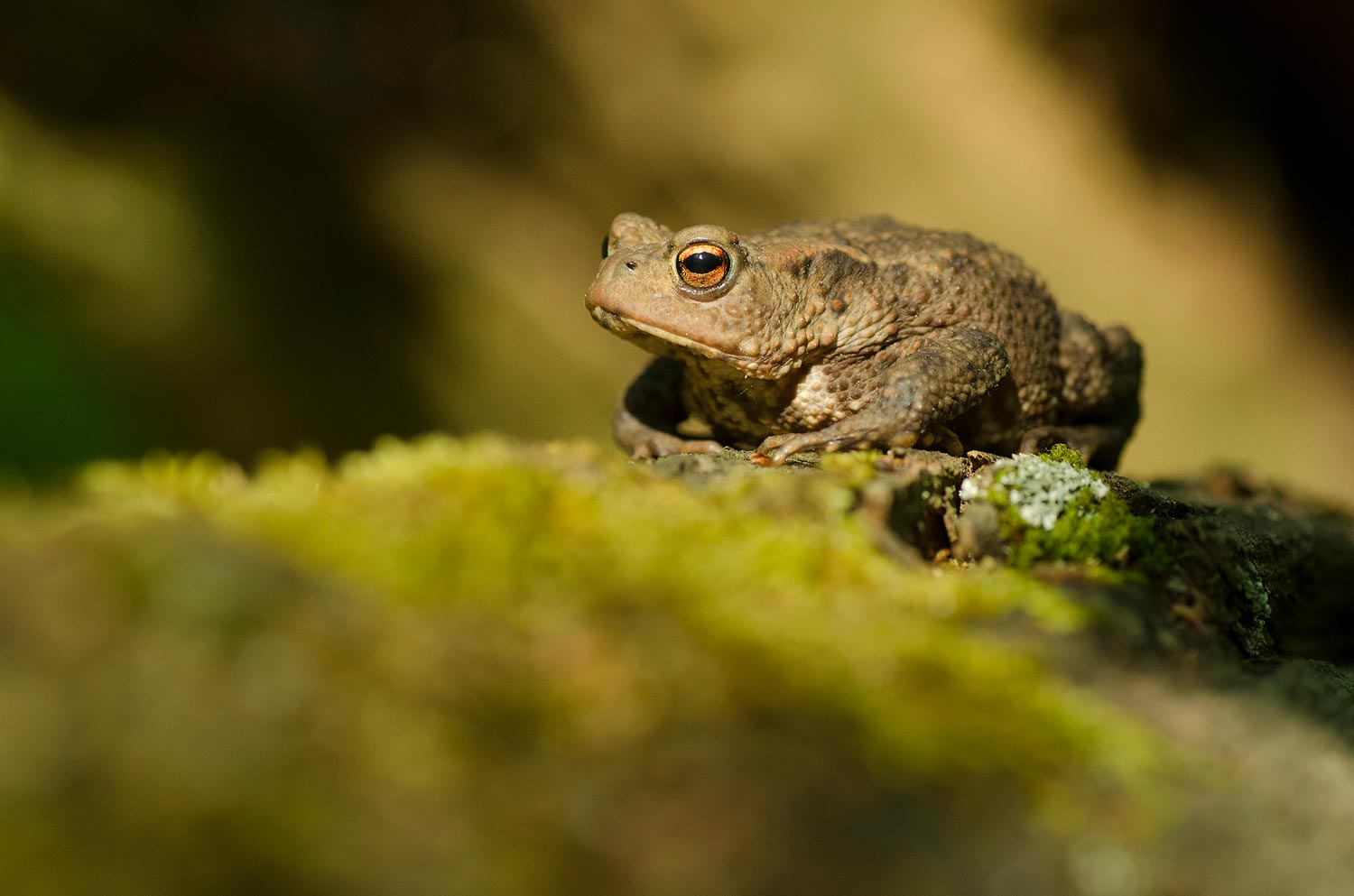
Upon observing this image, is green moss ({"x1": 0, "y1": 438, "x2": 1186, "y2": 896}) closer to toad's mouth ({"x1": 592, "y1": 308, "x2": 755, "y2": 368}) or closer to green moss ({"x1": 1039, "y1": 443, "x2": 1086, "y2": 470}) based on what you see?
green moss ({"x1": 1039, "y1": 443, "x2": 1086, "y2": 470})

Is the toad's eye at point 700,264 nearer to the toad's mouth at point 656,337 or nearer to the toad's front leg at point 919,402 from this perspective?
the toad's mouth at point 656,337

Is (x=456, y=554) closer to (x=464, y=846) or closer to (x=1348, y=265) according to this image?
(x=464, y=846)

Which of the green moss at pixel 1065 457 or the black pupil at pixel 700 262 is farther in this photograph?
the black pupil at pixel 700 262

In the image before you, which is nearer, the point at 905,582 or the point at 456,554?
the point at 456,554

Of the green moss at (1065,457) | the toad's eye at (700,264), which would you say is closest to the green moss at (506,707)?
the green moss at (1065,457)

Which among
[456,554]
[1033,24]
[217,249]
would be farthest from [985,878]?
[1033,24]

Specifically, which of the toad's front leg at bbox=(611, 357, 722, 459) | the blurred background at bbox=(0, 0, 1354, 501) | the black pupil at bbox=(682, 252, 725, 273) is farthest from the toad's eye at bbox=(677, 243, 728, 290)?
the blurred background at bbox=(0, 0, 1354, 501)

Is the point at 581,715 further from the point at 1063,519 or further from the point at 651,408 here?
the point at 651,408

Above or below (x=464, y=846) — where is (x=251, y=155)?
above
